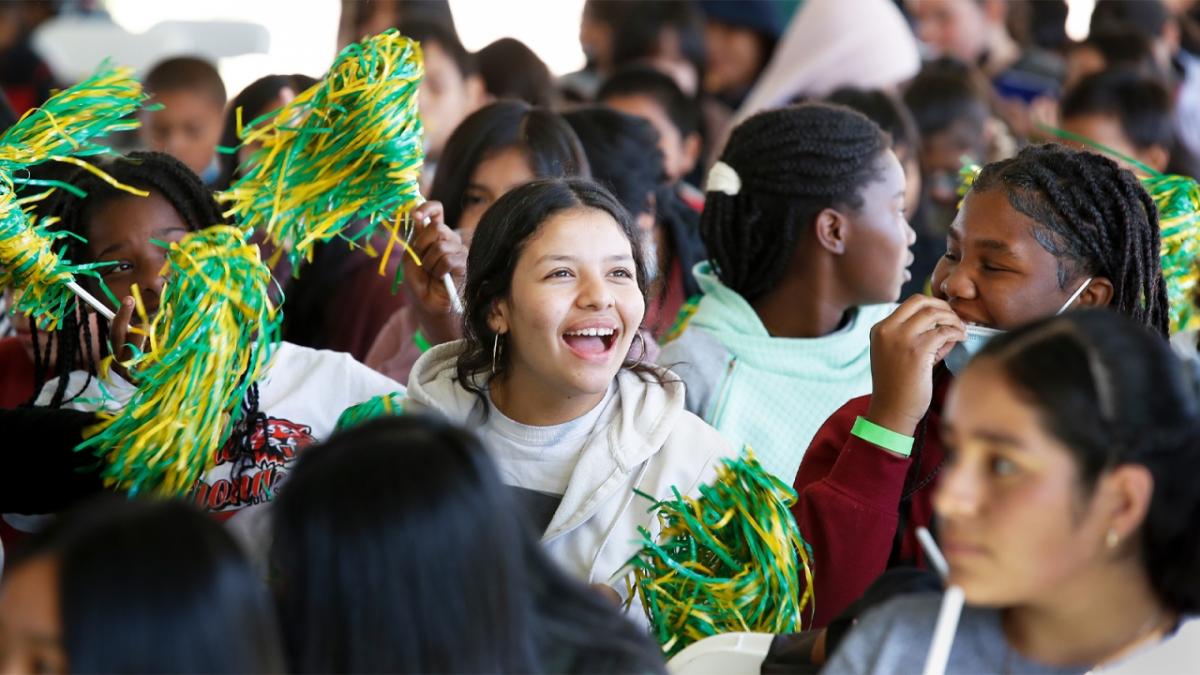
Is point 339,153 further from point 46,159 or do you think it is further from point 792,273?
point 792,273

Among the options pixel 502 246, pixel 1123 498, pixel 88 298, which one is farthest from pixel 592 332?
pixel 1123 498

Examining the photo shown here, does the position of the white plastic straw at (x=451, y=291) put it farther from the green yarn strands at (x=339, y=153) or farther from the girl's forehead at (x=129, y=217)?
the girl's forehead at (x=129, y=217)

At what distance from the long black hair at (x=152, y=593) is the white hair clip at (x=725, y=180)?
5.19ft

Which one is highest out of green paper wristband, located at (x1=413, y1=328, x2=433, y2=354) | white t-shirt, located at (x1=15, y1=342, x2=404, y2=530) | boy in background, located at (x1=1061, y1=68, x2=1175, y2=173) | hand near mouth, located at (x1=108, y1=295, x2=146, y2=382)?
hand near mouth, located at (x1=108, y1=295, x2=146, y2=382)

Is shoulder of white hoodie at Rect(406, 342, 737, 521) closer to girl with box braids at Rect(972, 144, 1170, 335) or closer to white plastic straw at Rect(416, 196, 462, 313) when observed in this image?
white plastic straw at Rect(416, 196, 462, 313)

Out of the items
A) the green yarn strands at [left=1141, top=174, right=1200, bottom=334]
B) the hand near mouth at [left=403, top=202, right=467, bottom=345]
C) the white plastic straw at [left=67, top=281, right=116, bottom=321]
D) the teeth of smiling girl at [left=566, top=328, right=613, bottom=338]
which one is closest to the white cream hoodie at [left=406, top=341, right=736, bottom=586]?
the teeth of smiling girl at [left=566, top=328, right=613, bottom=338]

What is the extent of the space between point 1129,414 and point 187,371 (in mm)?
972

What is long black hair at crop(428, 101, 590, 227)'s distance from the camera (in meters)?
2.78

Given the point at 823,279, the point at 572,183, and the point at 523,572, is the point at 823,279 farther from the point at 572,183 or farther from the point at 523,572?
the point at 523,572

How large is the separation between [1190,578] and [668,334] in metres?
1.46

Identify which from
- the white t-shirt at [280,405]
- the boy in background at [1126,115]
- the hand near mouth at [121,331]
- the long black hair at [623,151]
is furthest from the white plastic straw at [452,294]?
the boy in background at [1126,115]

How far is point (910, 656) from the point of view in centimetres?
142

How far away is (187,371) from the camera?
1.68 meters

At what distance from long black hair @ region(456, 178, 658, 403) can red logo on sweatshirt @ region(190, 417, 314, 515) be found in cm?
27
